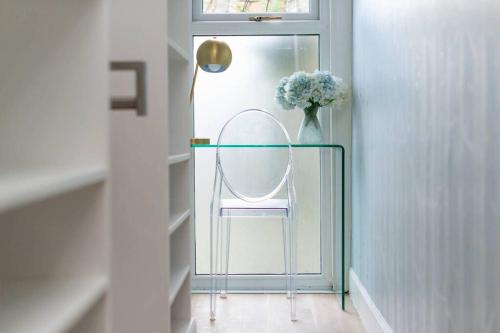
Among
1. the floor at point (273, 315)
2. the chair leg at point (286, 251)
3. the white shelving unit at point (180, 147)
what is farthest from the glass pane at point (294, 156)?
the white shelving unit at point (180, 147)

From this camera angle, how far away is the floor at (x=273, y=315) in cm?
253

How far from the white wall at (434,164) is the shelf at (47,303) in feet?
2.51

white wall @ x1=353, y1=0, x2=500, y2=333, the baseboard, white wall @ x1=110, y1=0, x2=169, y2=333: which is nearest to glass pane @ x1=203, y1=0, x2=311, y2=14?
white wall @ x1=353, y1=0, x2=500, y2=333

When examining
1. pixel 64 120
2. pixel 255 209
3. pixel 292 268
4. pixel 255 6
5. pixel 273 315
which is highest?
pixel 255 6

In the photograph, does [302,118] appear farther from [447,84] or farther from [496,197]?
A: [496,197]

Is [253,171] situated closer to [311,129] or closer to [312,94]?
[311,129]

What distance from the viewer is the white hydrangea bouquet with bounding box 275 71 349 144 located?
284 centimetres

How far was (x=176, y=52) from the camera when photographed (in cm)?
221

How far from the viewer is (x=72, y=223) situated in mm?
1032

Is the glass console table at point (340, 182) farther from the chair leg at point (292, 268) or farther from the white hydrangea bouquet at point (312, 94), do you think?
the chair leg at point (292, 268)

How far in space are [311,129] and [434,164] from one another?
4.86 feet

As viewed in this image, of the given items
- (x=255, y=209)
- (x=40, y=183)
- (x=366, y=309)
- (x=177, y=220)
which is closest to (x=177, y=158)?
(x=177, y=220)

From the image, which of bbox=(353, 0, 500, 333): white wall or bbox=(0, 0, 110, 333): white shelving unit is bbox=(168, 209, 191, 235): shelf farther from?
bbox=(0, 0, 110, 333): white shelving unit

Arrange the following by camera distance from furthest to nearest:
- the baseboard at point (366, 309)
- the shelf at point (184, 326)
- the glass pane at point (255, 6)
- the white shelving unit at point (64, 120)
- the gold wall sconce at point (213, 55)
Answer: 1. the glass pane at point (255, 6)
2. the gold wall sconce at point (213, 55)
3. the shelf at point (184, 326)
4. the baseboard at point (366, 309)
5. the white shelving unit at point (64, 120)
